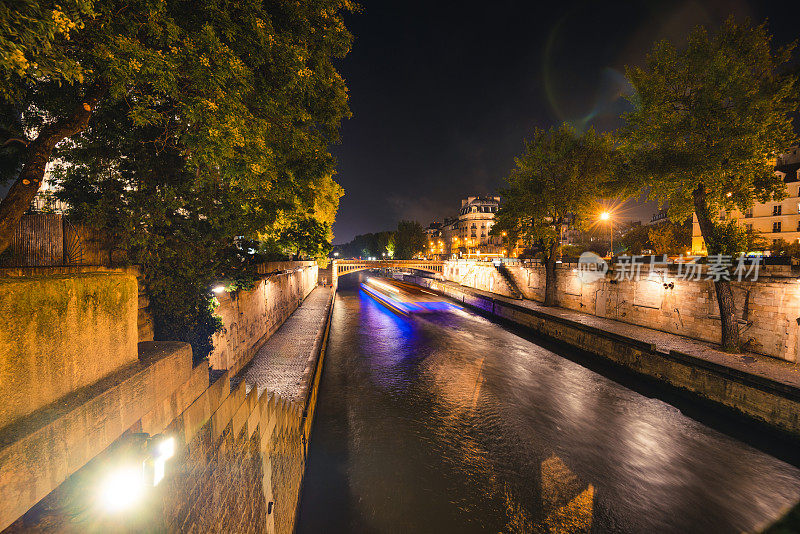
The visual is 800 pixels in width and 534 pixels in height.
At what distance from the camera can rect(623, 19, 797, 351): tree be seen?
10094 mm

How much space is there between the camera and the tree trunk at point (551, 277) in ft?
73.8

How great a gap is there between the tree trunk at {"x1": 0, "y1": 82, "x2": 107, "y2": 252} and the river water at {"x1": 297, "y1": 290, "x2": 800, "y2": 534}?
729 cm

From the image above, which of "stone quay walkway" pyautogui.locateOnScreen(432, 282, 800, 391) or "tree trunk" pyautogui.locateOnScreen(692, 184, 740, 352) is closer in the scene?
"stone quay walkway" pyautogui.locateOnScreen(432, 282, 800, 391)

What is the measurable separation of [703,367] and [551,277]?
13.0 meters

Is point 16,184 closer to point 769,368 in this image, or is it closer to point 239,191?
point 239,191

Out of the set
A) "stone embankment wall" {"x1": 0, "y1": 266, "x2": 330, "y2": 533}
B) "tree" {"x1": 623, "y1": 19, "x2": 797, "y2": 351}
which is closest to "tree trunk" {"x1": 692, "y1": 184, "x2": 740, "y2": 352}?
"tree" {"x1": 623, "y1": 19, "x2": 797, "y2": 351}

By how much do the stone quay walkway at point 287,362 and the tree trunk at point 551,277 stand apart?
17.3m

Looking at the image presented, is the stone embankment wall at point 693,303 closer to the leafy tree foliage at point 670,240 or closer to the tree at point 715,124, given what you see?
the tree at point 715,124

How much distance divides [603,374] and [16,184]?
1869 cm

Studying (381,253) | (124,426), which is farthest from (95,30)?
(381,253)

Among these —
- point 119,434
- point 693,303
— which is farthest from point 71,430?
point 693,303

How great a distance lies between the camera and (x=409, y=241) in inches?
3632

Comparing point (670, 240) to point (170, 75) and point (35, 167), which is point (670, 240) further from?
point (35, 167)

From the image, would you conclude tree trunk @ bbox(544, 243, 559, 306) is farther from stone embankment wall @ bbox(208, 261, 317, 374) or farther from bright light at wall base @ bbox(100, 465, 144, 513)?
bright light at wall base @ bbox(100, 465, 144, 513)
